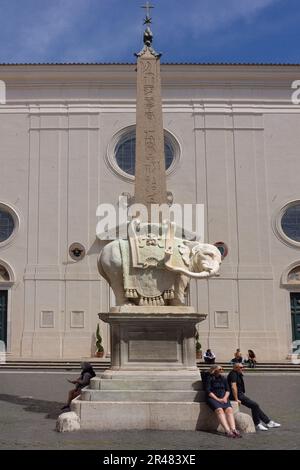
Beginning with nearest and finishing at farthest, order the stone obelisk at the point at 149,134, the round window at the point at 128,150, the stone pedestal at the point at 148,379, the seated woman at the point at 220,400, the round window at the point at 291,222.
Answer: the seated woman at the point at 220,400 < the stone pedestal at the point at 148,379 < the stone obelisk at the point at 149,134 < the round window at the point at 291,222 < the round window at the point at 128,150

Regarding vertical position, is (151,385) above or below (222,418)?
above

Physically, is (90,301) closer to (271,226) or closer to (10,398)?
(271,226)

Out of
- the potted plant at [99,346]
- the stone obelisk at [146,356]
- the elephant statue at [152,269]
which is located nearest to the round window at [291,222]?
the potted plant at [99,346]

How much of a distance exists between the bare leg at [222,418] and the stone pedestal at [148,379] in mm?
360

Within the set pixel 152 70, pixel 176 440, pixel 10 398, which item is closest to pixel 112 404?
pixel 176 440

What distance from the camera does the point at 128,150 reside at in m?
27.5

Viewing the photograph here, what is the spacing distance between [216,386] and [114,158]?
19.7 meters

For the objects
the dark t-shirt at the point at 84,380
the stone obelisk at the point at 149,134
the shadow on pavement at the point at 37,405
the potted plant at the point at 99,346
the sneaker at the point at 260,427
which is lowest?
the sneaker at the point at 260,427

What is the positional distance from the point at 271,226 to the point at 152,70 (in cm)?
1627

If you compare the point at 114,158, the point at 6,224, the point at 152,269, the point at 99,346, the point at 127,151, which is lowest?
the point at 99,346

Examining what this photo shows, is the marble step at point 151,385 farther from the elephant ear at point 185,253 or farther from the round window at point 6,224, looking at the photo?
the round window at point 6,224

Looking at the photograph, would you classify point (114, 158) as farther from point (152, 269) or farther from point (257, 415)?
point (257, 415)

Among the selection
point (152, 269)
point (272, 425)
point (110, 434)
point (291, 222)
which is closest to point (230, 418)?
point (272, 425)

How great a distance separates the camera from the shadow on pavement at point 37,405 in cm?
1028
